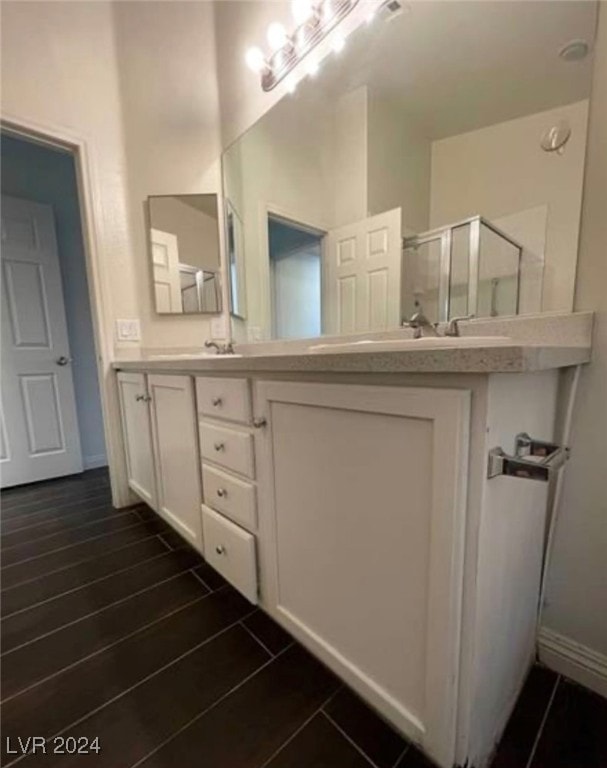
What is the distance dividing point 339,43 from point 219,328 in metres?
1.37

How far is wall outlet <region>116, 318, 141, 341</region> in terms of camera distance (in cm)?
191

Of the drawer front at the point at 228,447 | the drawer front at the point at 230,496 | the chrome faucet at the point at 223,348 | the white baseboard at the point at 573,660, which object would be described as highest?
the chrome faucet at the point at 223,348

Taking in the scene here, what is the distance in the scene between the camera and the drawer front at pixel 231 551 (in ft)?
3.34

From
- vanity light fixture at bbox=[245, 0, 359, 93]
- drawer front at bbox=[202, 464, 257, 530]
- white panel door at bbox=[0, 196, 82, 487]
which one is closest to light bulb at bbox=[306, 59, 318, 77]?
vanity light fixture at bbox=[245, 0, 359, 93]

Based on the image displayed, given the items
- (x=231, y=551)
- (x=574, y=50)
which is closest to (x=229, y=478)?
(x=231, y=551)

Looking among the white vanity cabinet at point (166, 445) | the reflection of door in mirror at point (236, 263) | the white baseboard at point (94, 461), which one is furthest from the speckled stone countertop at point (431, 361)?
the white baseboard at point (94, 461)

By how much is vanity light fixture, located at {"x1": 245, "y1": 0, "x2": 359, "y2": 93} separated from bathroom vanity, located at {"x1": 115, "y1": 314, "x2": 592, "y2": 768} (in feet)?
4.29

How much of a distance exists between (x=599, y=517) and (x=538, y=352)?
0.59 metres

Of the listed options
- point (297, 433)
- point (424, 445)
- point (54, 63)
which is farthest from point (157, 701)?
point (54, 63)

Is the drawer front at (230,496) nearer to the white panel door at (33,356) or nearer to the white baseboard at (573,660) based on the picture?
the white baseboard at (573,660)

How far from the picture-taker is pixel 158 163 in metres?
1.94

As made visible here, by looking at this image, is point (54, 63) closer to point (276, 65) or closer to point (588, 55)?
point (276, 65)

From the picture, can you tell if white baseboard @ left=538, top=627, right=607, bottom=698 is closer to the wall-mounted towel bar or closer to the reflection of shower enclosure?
the wall-mounted towel bar

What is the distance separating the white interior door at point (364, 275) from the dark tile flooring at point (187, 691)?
3.41 ft
